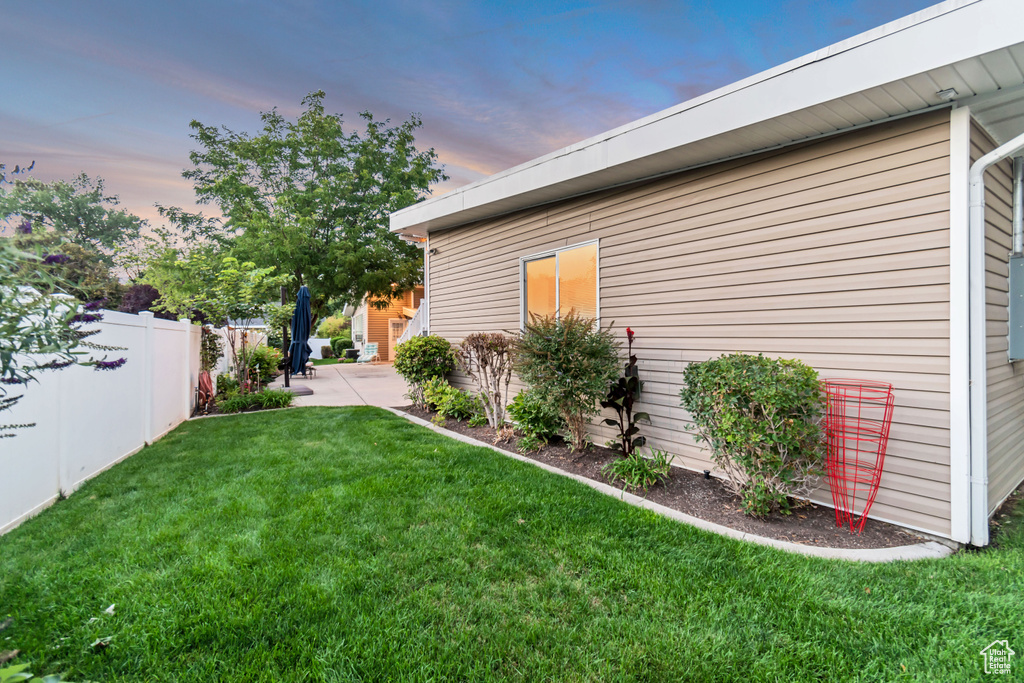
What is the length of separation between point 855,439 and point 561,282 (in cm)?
331

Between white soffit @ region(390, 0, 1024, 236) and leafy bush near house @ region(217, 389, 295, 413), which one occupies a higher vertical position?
white soffit @ region(390, 0, 1024, 236)

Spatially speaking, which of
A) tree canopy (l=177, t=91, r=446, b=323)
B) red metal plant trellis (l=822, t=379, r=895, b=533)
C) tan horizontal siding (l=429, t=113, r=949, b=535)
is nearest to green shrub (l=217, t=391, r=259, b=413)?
tan horizontal siding (l=429, t=113, r=949, b=535)

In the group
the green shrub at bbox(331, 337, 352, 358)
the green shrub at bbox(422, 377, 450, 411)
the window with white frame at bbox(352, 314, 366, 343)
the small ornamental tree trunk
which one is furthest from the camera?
the green shrub at bbox(331, 337, 352, 358)

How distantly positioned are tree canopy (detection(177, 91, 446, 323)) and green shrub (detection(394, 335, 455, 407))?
8.78 metres

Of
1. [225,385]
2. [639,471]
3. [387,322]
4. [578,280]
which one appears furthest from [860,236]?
[387,322]

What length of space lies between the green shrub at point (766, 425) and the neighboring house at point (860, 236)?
0.46 meters

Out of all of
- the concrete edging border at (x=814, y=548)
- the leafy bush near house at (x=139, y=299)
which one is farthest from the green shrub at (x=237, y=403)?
the concrete edging border at (x=814, y=548)

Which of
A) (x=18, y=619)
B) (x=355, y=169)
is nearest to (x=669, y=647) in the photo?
(x=18, y=619)

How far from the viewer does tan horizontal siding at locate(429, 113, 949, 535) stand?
9.25ft

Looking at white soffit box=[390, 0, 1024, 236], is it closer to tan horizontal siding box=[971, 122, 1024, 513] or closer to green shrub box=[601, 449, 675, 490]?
tan horizontal siding box=[971, 122, 1024, 513]

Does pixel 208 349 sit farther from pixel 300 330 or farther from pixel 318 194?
pixel 318 194

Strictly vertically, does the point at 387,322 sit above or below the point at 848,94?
below

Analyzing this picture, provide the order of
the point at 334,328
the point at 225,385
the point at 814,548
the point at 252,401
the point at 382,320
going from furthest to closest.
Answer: the point at 334,328 < the point at 382,320 < the point at 225,385 < the point at 252,401 < the point at 814,548

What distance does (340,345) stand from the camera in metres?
24.8
